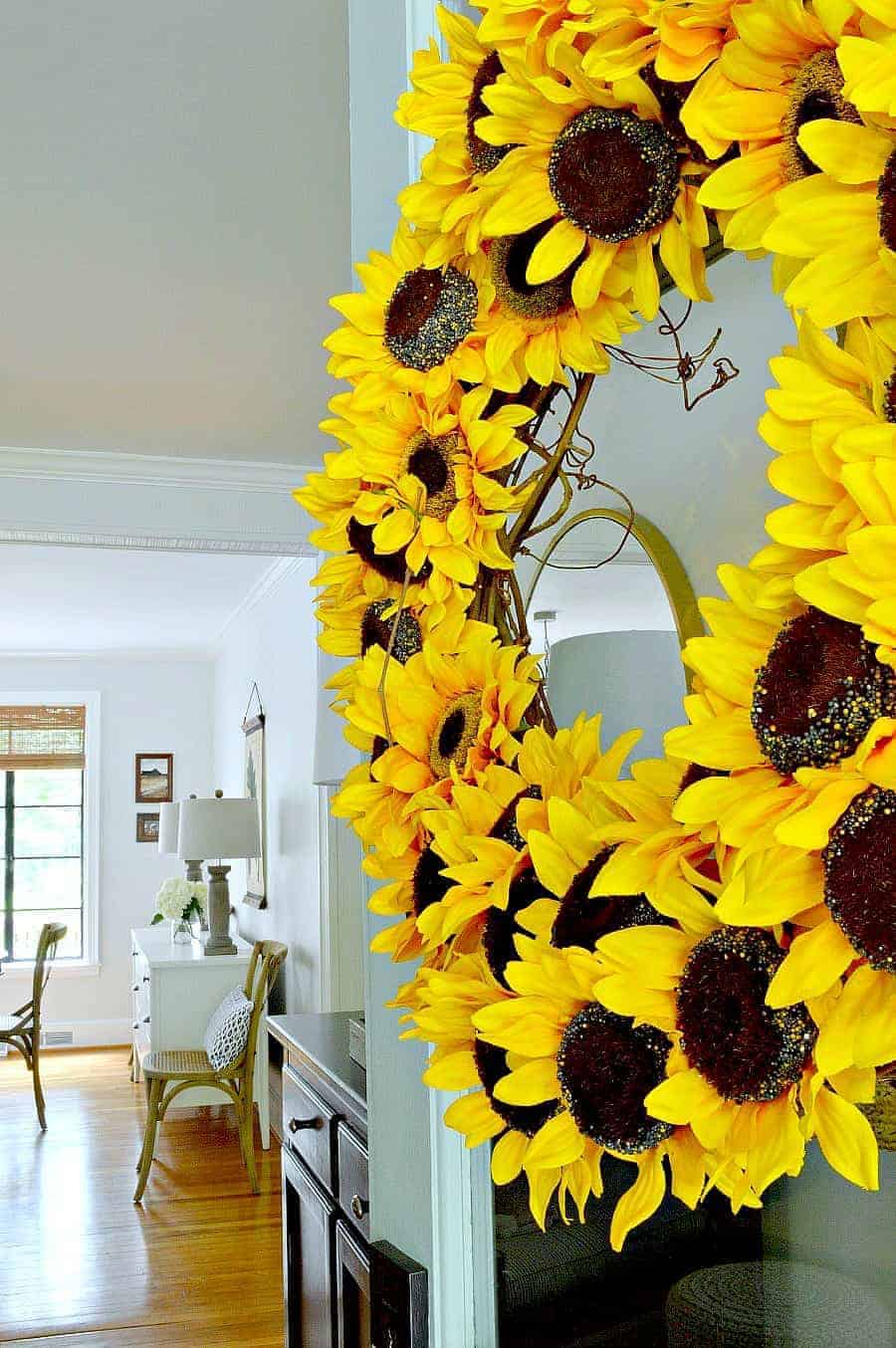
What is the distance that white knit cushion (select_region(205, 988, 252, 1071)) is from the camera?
5217mm

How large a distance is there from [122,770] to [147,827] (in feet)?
1.53

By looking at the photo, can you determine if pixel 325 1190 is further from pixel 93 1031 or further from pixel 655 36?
pixel 93 1031

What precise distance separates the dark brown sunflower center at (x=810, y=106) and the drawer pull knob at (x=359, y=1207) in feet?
5.51

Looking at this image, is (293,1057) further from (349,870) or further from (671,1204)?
(349,870)

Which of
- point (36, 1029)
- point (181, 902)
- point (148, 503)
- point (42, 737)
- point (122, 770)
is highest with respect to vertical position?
point (148, 503)

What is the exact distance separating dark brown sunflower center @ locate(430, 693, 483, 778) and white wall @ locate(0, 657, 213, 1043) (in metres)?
8.61

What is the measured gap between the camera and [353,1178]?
6.21ft

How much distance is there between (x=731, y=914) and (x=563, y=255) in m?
0.32

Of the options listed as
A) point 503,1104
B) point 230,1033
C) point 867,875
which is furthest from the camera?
point 230,1033

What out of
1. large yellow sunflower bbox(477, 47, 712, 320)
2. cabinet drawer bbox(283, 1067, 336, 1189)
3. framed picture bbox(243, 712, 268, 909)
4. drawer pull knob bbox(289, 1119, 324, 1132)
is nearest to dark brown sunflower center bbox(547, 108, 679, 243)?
large yellow sunflower bbox(477, 47, 712, 320)

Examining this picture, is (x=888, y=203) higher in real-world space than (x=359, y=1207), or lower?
higher

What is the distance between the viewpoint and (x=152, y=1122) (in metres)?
5.05

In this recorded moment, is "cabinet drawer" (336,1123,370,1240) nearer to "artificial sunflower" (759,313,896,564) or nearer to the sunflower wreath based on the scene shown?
the sunflower wreath

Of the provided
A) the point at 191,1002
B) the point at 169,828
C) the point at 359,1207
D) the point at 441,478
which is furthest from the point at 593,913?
the point at 169,828
